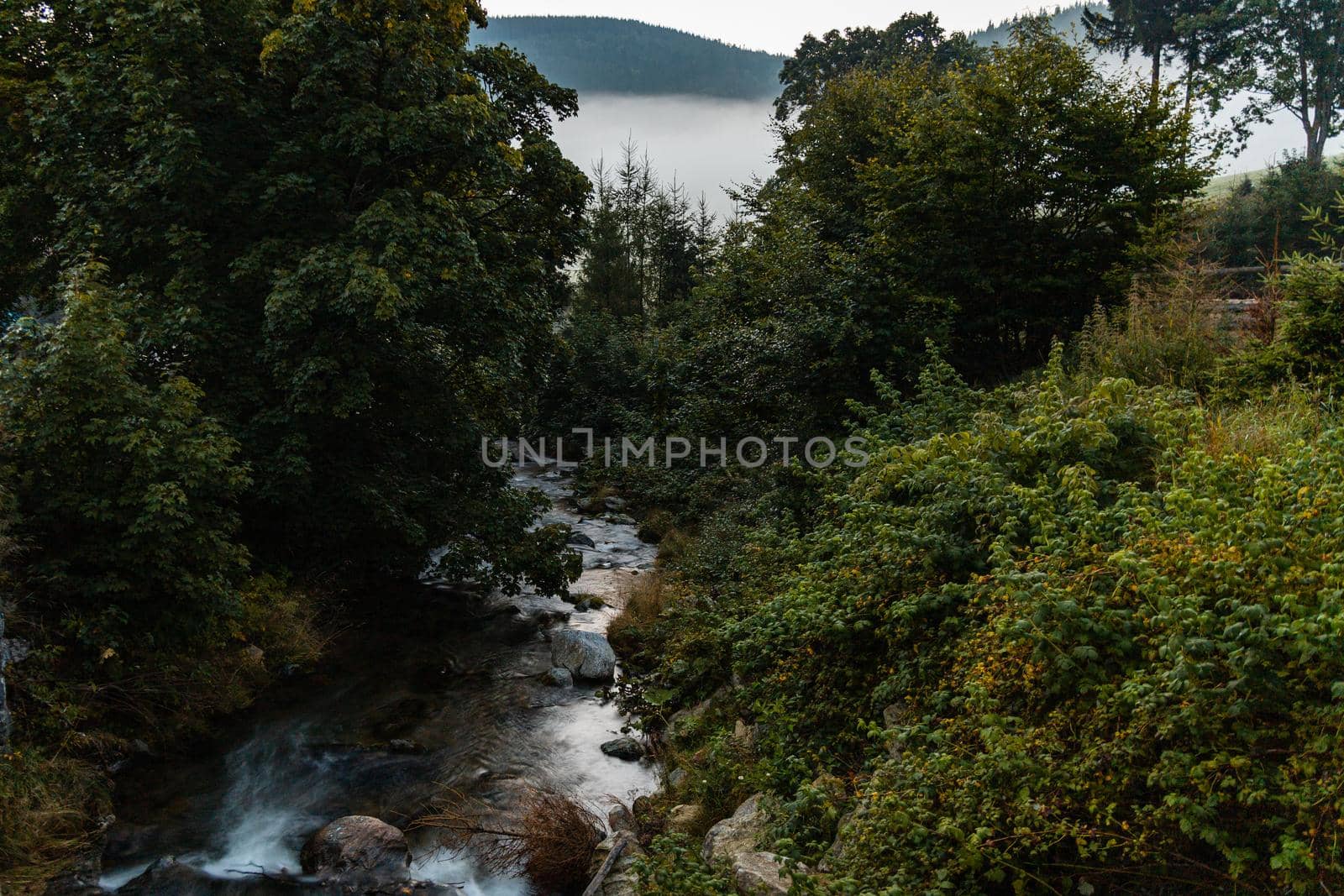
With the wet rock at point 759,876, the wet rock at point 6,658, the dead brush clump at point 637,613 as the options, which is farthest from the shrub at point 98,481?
the wet rock at point 759,876

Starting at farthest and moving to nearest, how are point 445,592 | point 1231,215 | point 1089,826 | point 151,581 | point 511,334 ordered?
point 1231,215 < point 445,592 < point 511,334 < point 151,581 < point 1089,826

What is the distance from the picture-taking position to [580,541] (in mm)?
18844

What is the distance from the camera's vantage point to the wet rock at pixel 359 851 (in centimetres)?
761

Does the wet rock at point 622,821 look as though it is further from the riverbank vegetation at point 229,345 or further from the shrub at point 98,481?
the shrub at point 98,481

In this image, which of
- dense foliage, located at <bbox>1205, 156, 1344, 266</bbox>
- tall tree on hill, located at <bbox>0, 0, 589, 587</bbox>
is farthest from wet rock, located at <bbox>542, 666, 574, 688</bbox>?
dense foliage, located at <bbox>1205, 156, 1344, 266</bbox>

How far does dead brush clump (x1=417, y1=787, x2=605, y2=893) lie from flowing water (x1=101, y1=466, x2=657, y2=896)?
18cm

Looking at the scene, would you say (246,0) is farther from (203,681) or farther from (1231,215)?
(1231,215)

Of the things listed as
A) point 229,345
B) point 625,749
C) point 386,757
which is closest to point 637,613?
point 625,749

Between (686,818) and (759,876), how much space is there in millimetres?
2469

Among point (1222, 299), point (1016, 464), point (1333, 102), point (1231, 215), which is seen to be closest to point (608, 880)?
point (1016, 464)

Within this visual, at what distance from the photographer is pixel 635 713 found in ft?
34.7

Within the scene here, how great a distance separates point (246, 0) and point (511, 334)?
5.96 meters

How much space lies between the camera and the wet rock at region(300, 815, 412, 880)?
25.0 ft

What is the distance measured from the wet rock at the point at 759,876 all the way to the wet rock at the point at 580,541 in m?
13.5
